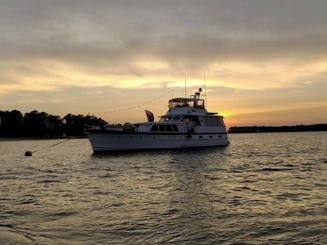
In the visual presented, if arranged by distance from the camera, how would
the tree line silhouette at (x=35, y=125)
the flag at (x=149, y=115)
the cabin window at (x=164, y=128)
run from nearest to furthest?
the cabin window at (x=164, y=128), the flag at (x=149, y=115), the tree line silhouette at (x=35, y=125)

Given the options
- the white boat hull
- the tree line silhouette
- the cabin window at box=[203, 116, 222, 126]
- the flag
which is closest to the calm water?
the white boat hull

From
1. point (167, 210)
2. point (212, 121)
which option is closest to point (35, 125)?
point (212, 121)

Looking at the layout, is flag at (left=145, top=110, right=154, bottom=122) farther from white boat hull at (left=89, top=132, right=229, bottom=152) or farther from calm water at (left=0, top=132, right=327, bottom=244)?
calm water at (left=0, top=132, right=327, bottom=244)

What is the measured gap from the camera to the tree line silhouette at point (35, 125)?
6796 inches

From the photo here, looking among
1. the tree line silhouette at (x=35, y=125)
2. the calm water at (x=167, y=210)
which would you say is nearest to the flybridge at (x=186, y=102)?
the calm water at (x=167, y=210)

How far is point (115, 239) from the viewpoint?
11.7 m

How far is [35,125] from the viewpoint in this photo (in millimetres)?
177375

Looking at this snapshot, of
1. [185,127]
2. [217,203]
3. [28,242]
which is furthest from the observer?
[185,127]

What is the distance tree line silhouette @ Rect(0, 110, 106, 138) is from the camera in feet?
566

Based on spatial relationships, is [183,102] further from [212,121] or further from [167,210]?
[167,210]

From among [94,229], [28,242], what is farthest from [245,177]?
[28,242]

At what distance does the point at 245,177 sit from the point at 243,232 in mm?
13778

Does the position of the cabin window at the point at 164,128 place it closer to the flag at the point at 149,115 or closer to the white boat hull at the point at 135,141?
the white boat hull at the point at 135,141

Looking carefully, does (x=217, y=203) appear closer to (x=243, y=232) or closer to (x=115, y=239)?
(x=243, y=232)
